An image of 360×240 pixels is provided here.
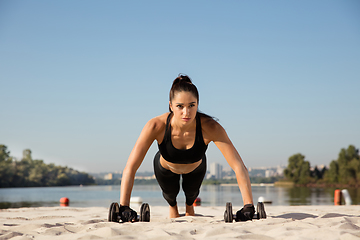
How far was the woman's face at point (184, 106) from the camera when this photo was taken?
124 inches

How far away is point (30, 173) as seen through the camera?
52188 millimetres

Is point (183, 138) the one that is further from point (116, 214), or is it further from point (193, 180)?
point (116, 214)

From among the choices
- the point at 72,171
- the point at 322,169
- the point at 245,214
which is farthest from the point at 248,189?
the point at 72,171

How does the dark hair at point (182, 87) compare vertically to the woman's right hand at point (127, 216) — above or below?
above

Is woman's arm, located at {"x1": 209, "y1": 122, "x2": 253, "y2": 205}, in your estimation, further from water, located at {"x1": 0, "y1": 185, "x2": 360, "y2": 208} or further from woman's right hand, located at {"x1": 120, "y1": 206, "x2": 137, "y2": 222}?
water, located at {"x1": 0, "y1": 185, "x2": 360, "y2": 208}

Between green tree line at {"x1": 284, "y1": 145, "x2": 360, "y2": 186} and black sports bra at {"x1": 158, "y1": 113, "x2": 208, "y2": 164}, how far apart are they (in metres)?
49.6

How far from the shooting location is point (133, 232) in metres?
2.31

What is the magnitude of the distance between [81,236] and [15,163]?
5398 cm

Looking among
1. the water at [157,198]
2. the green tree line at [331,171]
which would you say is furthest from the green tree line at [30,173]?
the green tree line at [331,171]

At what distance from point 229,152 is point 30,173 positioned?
56169mm

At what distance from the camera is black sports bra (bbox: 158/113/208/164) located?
134 inches

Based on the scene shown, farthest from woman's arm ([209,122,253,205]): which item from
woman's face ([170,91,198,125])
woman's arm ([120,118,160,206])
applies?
woman's arm ([120,118,160,206])

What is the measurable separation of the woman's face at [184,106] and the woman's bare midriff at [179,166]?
0.74m

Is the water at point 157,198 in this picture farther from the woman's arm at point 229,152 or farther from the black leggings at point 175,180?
the woman's arm at point 229,152
